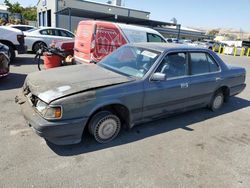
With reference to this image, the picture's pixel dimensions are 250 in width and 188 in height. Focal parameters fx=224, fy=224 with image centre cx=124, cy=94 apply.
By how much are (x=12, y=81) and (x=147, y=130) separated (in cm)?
470

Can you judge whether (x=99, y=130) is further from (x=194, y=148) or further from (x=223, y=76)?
(x=223, y=76)

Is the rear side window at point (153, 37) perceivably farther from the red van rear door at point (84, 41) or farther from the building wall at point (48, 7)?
the building wall at point (48, 7)

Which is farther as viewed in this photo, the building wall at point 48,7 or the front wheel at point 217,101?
the building wall at point 48,7

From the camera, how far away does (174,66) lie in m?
4.18

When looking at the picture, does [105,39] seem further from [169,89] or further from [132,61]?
[169,89]

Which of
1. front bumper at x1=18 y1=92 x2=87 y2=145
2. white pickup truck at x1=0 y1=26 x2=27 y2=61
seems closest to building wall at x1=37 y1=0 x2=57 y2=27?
white pickup truck at x1=0 y1=26 x2=27 y2=61

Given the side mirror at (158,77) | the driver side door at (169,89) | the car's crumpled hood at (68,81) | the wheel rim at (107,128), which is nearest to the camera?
the car's crumpled hood at (68,81)

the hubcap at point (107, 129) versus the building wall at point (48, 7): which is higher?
the building wall at point (48, 7)

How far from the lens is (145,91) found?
Answer: 3639 millimetres

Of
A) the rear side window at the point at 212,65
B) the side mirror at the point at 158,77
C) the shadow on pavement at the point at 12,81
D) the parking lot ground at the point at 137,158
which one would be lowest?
the parking lot ground at the point at 137,158

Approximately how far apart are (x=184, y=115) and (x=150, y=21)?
103 feet

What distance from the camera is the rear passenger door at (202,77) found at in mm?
4469

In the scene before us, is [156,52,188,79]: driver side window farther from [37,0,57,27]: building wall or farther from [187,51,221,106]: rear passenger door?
[37,0,57,27]: building wall

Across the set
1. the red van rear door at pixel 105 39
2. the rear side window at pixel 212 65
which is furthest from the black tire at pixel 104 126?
the red van rear door at pixel 105 39
